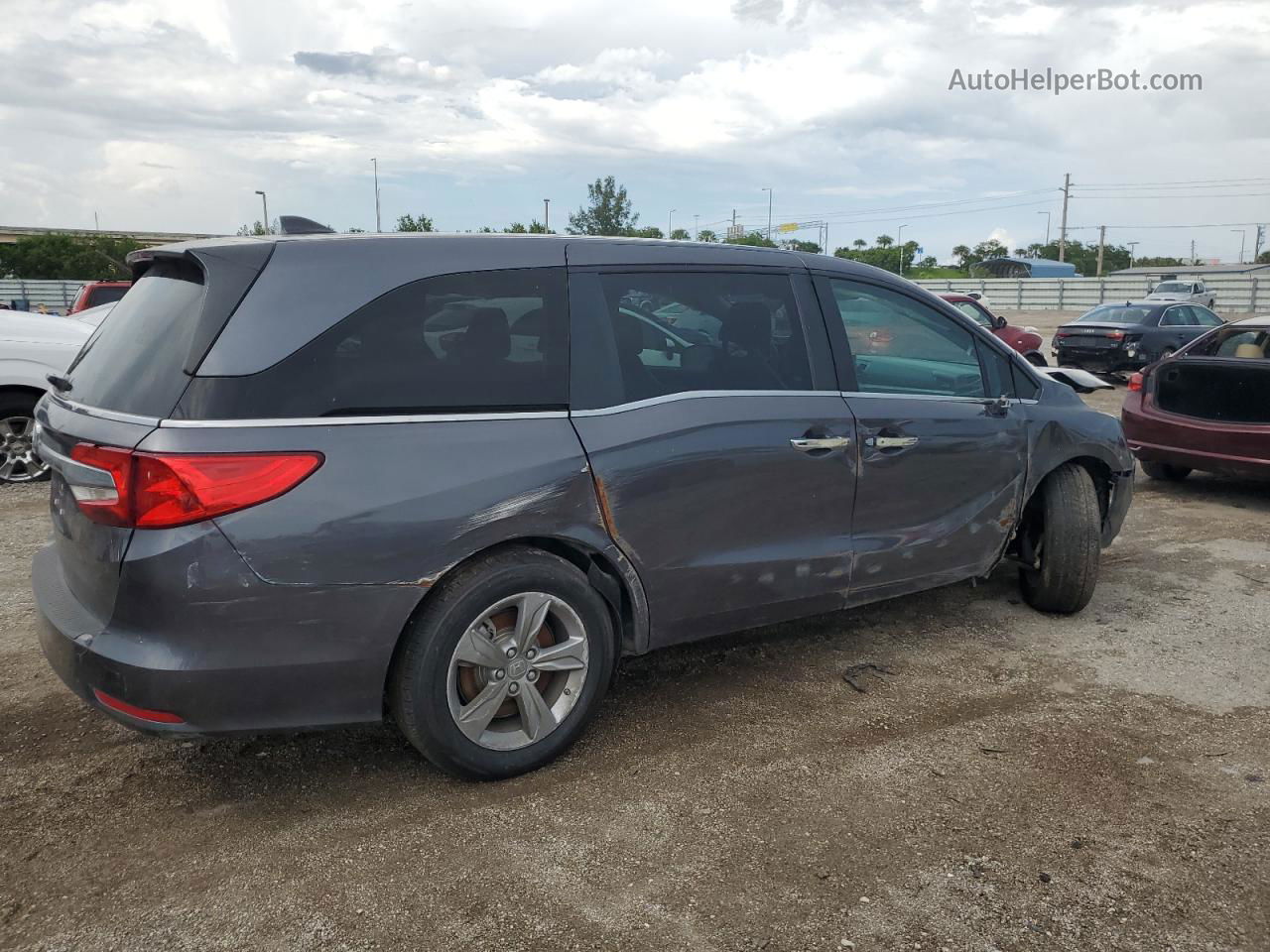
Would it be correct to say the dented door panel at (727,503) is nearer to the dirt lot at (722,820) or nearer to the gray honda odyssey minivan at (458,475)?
the gray honda odyssey minivan at (458,475)

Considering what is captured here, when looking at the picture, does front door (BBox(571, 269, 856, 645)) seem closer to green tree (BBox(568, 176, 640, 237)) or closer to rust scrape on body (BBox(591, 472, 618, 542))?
rust scrape on body (BBox(591, 472, 618, 542))

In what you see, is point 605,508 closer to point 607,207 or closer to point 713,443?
point 713,443

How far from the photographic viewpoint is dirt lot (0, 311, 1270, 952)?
2.57 meters

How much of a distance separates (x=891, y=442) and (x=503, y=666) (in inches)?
71.1

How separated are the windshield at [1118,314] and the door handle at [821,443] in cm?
1601

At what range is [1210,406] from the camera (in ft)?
24.4

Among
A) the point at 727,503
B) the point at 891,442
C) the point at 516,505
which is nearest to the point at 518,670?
the point at 516,505

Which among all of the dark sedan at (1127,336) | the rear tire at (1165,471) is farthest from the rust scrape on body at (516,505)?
the dark sedan at (1127,336)

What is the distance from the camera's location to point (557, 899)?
8.75ft

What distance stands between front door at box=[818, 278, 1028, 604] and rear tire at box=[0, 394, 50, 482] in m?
6.71

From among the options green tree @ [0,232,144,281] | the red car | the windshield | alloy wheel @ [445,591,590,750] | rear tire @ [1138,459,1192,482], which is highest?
green tree @ [0,232,144,281]

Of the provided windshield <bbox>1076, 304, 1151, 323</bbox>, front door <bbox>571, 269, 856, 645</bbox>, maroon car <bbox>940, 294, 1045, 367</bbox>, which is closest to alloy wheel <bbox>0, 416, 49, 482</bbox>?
front door <bbox>571, 269, 856, 645</bbox>

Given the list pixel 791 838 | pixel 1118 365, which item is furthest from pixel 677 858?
pixel 1118 365

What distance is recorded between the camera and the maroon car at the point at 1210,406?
7.13 m
